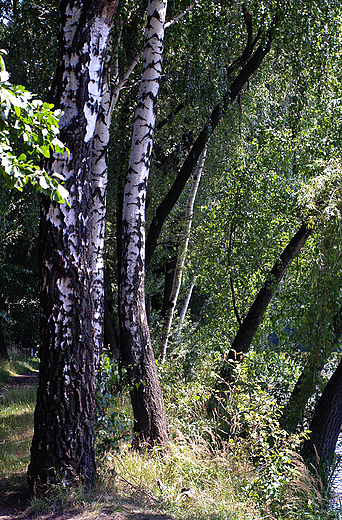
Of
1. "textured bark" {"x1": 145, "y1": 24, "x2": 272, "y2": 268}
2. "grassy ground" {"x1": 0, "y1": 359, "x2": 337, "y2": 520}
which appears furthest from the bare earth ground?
"textured bark" {"x1": 145, "y1": 24, "x2": 272, "y2": 268}

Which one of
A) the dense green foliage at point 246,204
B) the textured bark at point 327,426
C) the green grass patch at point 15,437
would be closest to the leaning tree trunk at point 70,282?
the green grass patch at point 15,437

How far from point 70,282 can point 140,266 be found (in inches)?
73.0

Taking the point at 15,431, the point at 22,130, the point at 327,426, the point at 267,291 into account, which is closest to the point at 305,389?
the point at 327,426

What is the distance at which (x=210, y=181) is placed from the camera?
9.77 meters

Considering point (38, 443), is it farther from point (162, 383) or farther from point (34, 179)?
point (162, 383)

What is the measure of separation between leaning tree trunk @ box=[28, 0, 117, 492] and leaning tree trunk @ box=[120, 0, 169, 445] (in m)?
1.53

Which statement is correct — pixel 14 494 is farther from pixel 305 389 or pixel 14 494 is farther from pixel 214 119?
pixel 214 119

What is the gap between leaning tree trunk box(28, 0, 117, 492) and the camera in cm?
338

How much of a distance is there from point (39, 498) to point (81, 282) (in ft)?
5.44

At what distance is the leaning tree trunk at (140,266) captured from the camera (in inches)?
200

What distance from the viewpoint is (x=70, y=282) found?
11.3 ft

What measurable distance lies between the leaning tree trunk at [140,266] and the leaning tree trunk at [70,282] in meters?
1.53

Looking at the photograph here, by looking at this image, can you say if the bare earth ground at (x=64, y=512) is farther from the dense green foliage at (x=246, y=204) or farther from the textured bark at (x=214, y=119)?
the textured bark at (x=214, y=119)

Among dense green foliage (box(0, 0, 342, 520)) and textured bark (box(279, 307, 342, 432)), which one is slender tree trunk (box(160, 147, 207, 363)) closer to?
dense green foliage (box(0, 0, 342, 520))
